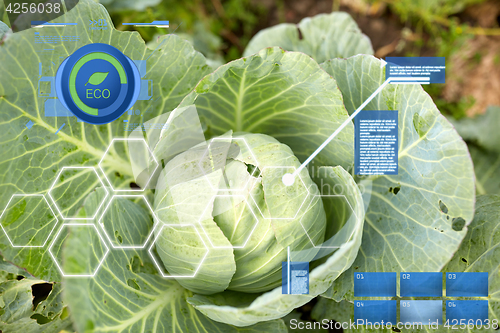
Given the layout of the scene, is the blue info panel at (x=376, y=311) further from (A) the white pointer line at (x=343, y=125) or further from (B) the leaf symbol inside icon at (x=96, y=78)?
(B) the leaf symbol inside icon at (x=96, y=78)

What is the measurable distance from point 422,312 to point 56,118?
142 cm

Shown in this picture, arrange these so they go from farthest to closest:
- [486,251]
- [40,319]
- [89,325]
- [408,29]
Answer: [408,29], [40,319], [486,251], [89,325]

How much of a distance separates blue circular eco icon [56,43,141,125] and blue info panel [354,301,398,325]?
1.07 metres

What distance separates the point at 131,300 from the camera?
1041 millimetres

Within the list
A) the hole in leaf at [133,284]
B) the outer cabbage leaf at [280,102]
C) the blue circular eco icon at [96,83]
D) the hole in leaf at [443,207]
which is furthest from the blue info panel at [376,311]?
the blue circular eco icon at [96,83]

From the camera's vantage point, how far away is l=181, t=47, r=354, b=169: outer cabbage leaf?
105 centimetres

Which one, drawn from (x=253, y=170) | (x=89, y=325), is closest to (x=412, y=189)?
(x=253, y=170)

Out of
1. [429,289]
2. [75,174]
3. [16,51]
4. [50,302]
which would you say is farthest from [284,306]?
[16,51]

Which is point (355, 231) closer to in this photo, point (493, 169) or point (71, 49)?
point (71, 49)

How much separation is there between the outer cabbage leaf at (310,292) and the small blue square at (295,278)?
0.04 ft

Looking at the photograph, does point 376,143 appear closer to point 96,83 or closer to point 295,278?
point 295,278

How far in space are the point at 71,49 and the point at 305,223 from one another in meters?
0.95

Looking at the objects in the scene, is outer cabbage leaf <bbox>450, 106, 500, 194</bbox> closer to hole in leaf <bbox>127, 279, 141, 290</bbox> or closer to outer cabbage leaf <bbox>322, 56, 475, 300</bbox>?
outer cabbage leaf <bbox>322, 56, 475, 300</bbox>

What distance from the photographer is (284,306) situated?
885mm
